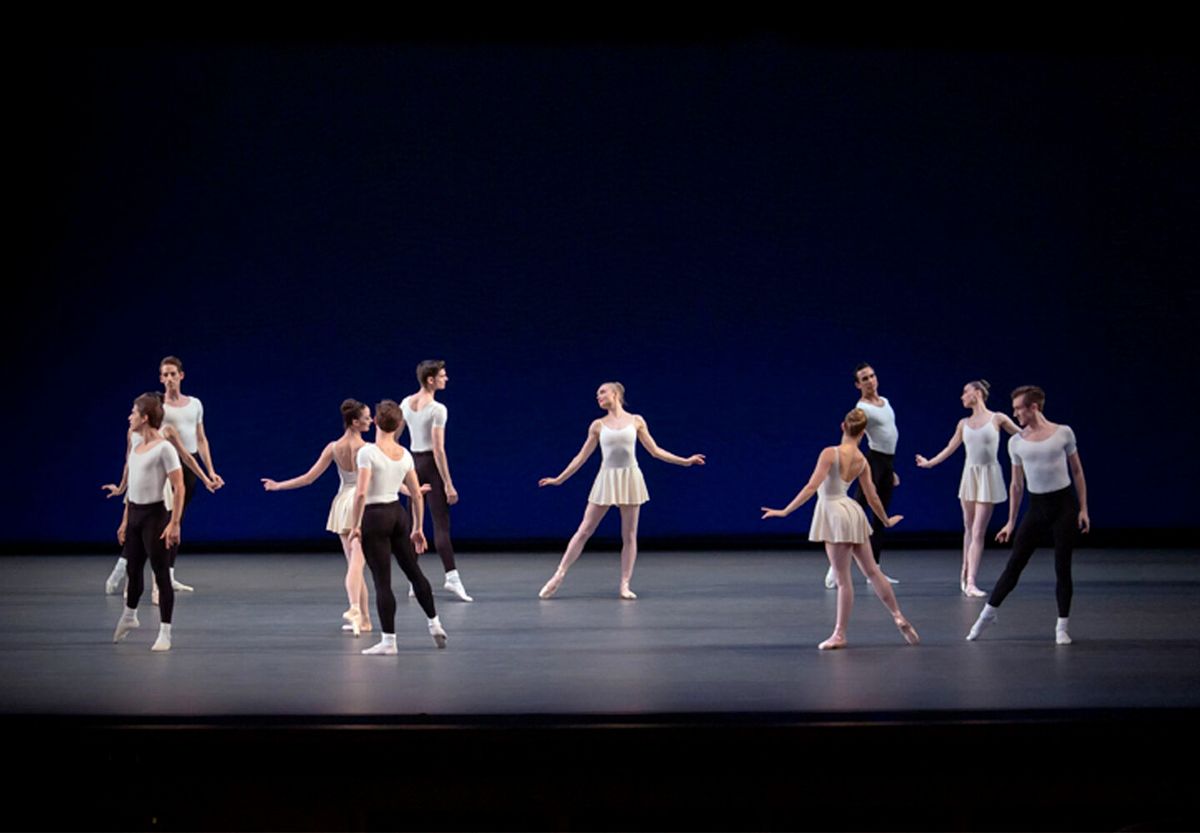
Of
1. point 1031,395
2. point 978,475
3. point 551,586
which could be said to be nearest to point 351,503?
point 551,586

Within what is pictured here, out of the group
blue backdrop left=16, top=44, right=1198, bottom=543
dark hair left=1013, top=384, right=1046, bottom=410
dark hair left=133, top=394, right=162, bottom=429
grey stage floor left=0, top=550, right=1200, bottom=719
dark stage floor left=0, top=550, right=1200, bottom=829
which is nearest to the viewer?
dark stage floor left=0, top=550, right=1200, bottom=829

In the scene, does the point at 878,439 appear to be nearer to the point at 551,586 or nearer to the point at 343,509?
the point at 551,586

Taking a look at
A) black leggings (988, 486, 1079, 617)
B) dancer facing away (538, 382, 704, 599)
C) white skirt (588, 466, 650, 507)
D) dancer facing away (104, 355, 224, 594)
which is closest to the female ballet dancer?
dancer facing away (104, 355, 224, 594)

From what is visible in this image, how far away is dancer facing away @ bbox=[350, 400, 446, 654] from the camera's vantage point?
850cm

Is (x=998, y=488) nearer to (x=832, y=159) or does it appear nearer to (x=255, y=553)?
(x=832, y=159)

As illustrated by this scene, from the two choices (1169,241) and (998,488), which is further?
(1169,241)

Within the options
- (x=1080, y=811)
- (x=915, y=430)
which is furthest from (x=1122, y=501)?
(x=1080, y=811)

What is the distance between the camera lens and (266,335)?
570 inches

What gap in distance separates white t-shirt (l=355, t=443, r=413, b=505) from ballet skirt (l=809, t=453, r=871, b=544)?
2.33 m

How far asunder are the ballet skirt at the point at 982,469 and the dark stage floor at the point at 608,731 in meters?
2.09

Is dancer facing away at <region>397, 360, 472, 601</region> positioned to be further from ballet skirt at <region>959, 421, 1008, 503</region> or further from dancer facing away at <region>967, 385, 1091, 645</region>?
dancer facing away at <region>967, 385, 1091, 645</region>

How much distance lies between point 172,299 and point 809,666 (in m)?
8.51

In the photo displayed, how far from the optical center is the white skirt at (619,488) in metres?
11.1

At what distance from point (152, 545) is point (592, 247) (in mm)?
6747
